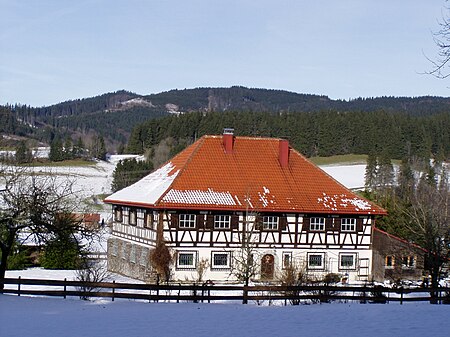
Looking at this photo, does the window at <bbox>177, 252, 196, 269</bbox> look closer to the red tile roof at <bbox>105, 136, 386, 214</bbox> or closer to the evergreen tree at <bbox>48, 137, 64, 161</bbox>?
the red tile roof at <bbox>105, 136, 386, 214</bbox>

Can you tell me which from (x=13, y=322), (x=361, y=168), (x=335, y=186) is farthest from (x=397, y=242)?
(x=361, y=168)

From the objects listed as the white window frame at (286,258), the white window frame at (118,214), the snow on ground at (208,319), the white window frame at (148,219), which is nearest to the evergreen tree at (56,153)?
the white window frame at (118,214)

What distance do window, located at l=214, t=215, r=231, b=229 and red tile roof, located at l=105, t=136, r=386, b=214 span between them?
0.72 m

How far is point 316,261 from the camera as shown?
40.2m

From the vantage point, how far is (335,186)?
42.5m

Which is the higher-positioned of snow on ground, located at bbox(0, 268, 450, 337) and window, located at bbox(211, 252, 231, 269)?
snow on ground, located at bbox(0, 268, 450, 337)

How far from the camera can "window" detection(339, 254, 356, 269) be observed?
4062 cm

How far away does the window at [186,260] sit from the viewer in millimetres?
38125

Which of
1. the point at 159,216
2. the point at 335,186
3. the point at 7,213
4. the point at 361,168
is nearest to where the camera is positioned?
the point at 7,213

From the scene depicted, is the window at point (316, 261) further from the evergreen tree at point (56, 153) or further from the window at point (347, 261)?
the evergreen tree at point (56, 153)

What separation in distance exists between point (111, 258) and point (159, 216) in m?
7.29

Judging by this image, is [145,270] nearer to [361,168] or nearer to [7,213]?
[7,213]

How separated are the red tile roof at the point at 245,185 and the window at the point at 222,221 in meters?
0.72

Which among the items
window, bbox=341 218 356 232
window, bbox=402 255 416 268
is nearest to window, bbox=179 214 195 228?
window, bbox=341 218 356 232
